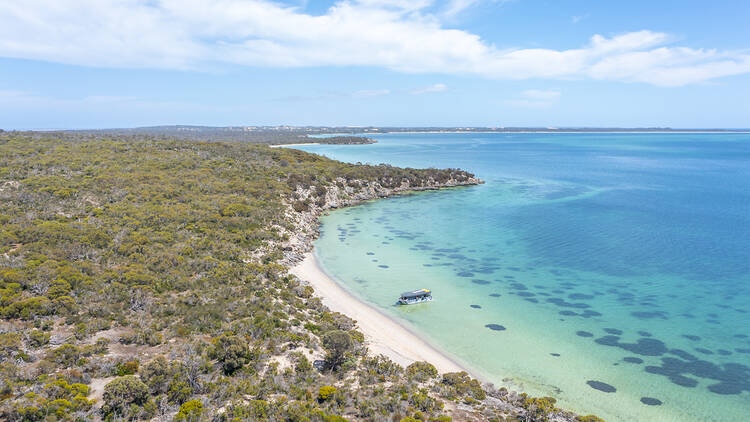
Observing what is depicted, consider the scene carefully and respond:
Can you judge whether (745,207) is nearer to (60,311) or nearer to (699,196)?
(699,196)

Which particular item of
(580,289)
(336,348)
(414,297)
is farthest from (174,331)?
(580,289)

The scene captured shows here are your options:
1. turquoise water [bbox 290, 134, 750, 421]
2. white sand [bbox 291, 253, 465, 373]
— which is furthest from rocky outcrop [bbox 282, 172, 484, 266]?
white sand [bbox 291, 253, 465, 373]

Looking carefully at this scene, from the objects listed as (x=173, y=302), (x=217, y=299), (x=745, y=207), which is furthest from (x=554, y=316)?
(x=745, y=207)

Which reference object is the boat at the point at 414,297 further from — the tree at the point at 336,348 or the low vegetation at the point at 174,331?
the tree at the point at 336,348

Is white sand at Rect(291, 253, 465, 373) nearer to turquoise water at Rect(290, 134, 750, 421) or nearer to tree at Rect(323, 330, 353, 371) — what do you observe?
turquoise water at Rect(290, 134, 750, 421)

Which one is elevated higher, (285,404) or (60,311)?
(60,311)

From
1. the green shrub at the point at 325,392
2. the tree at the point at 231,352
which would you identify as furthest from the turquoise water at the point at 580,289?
the tree at the point at 231,352
